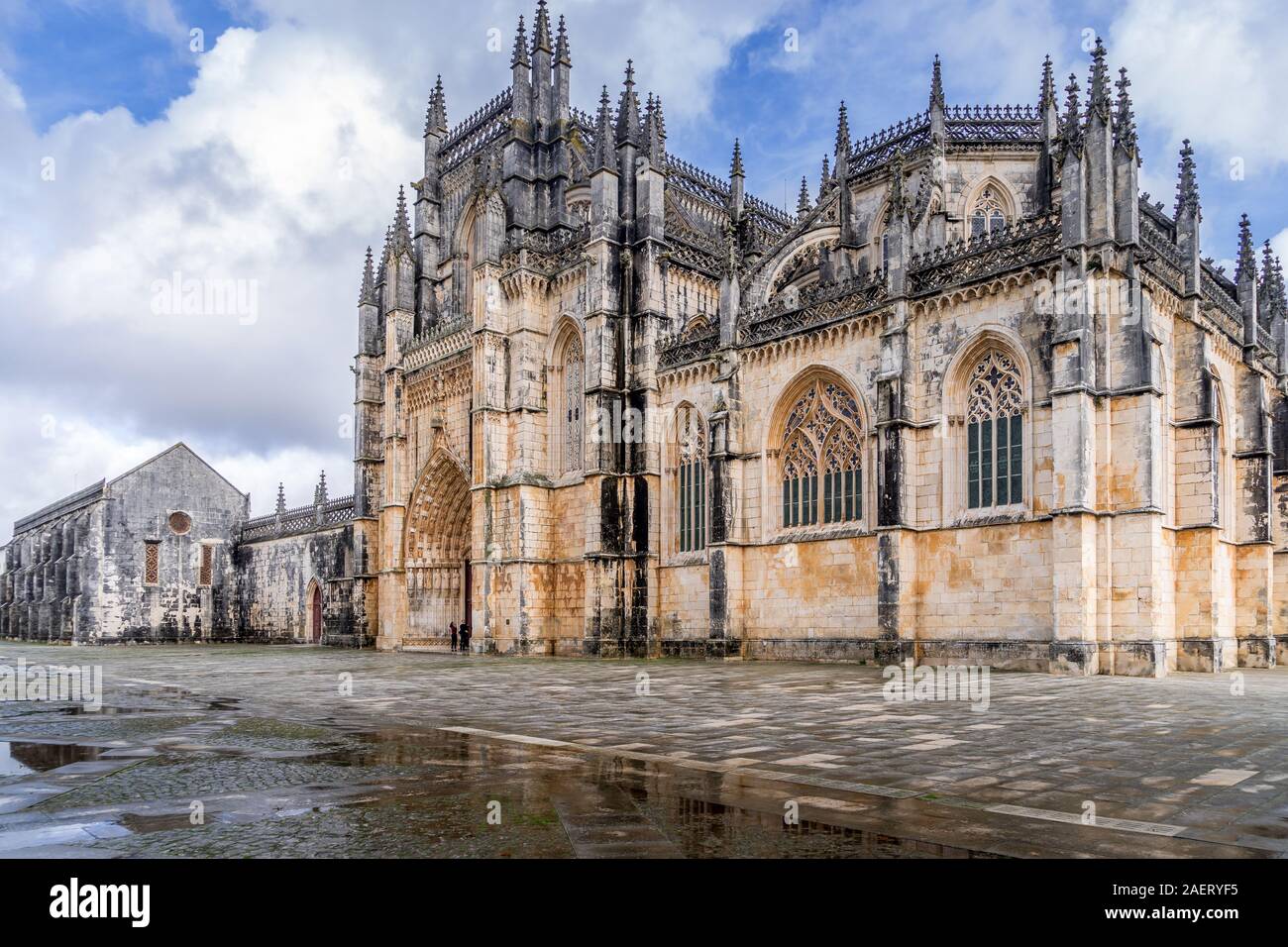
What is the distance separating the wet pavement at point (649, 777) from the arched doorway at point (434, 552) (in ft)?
79.0

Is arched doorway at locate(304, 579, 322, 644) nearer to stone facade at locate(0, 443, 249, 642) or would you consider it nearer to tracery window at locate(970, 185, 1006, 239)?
stone facade at locate(0, 443, 249, 642)

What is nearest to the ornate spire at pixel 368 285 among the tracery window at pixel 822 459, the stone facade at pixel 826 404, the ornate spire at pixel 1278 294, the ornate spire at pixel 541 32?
the stone facade at pixel 826 404

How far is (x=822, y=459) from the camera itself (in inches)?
1017

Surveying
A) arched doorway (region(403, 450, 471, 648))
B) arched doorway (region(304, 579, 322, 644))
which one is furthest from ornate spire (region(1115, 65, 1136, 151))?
arched doorway (region(304, 579, 322, 644))

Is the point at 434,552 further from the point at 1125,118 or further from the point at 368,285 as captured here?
the point at 1125,118

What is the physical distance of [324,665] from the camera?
25.6 metres

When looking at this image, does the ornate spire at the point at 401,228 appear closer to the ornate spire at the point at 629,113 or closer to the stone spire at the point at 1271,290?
the ornate spire at the point at 629,113

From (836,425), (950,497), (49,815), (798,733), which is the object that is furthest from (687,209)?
(49,815)

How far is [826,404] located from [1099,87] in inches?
373

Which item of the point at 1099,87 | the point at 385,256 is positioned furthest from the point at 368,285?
the point at 1099,87

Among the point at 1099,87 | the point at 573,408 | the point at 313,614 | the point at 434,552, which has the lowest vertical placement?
the point at 313,614

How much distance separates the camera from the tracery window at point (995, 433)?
21562mm

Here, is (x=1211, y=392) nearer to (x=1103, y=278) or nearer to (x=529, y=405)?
(x=1103, y=278)
